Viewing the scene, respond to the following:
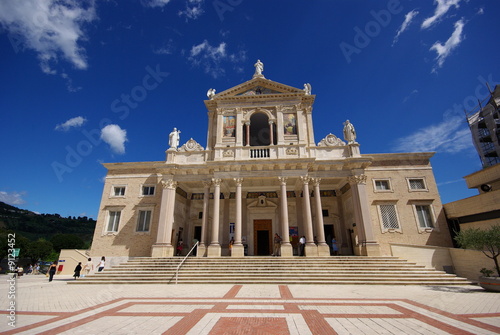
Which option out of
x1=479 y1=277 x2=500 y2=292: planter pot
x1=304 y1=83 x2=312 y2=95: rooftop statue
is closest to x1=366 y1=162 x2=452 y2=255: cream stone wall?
x1=479 y1=277 x2=500 y2=292: planter pot

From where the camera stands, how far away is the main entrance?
68.7 feet

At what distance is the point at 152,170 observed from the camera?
2220cm

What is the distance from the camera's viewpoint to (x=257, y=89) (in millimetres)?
22469

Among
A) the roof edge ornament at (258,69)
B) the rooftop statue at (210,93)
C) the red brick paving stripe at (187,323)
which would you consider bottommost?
the red brick paving stripe at (187,323)

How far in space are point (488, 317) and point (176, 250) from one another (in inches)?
801

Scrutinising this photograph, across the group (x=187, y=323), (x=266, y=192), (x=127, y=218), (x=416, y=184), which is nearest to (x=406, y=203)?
(x=416, y=184)

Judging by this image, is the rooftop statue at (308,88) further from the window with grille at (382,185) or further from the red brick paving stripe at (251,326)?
the red brick paving stripe at (251,326)

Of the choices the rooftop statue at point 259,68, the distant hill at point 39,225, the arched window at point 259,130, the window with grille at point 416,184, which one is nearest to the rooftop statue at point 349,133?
→ the window with grille at point 416,184

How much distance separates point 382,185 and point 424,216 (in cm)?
387

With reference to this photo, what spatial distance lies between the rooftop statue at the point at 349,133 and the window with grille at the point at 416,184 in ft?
20.2

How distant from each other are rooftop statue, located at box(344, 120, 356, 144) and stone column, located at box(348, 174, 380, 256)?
327 cm

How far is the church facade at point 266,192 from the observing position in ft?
59.3

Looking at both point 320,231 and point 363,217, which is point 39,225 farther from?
point 363,217

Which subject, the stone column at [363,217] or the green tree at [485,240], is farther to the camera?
the stone column at [363,217]
